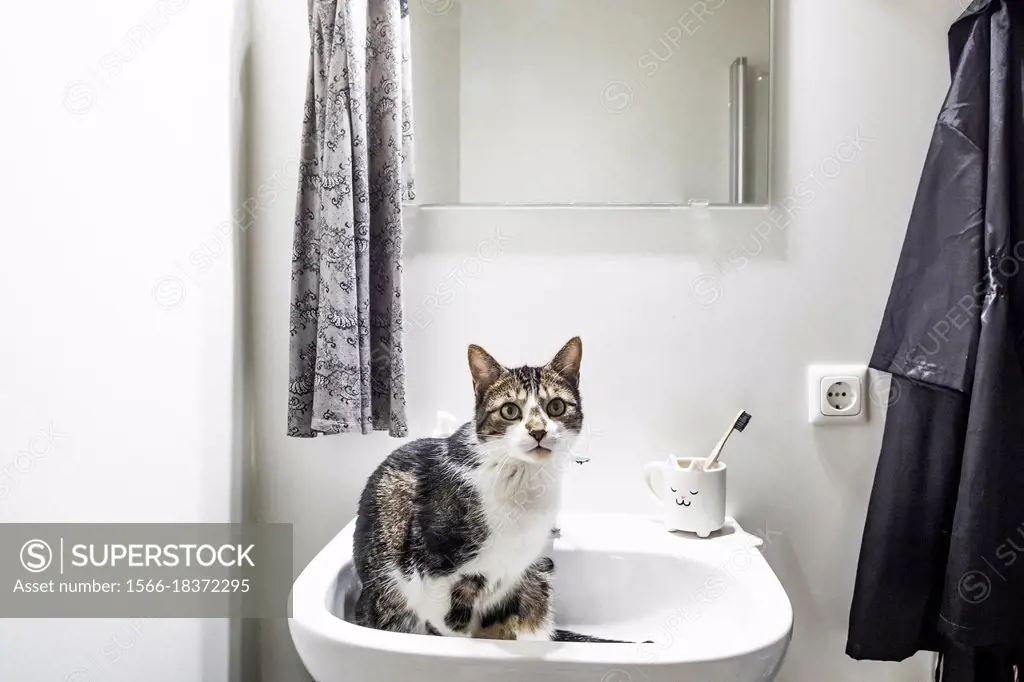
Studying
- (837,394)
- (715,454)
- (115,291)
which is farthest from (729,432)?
(115,291)

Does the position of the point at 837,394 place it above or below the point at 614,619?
above

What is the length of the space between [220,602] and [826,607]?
1015 mm

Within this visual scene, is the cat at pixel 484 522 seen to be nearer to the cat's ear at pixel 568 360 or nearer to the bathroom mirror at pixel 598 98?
the cat's ear at pixel 568 360

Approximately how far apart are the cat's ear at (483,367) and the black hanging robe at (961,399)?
25.0 inches

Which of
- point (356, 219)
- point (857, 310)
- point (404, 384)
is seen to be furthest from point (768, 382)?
point (356, 219)

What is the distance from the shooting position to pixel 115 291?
2.97 feet

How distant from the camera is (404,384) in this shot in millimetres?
1191

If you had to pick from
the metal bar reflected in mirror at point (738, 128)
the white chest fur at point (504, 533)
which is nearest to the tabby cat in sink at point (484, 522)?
the white chest fur at point (504, 533)

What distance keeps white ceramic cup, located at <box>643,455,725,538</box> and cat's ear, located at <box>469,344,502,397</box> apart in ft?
1.14

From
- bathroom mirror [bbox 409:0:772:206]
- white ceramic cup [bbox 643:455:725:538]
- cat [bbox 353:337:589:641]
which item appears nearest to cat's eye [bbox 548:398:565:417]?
cat [bbox 353:337:589:641]

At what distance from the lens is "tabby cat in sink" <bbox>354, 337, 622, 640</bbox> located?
918 millimetres

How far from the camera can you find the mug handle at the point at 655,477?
116cm

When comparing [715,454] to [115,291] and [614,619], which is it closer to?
[614,619]

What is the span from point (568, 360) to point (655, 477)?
29 cm
